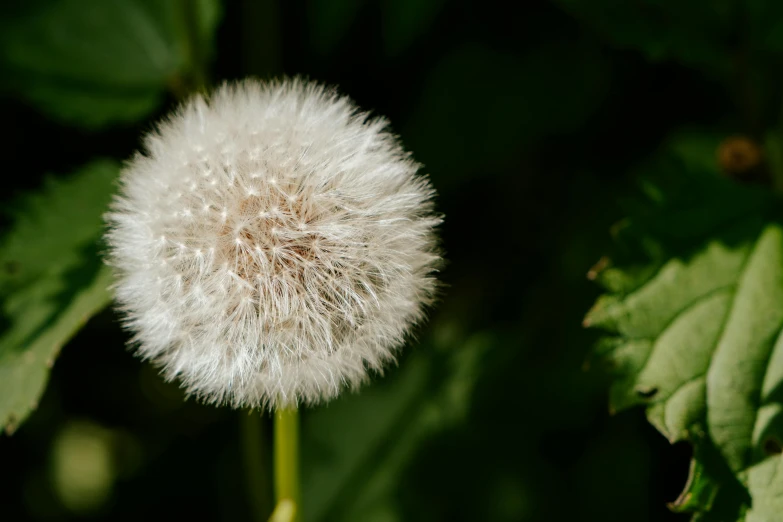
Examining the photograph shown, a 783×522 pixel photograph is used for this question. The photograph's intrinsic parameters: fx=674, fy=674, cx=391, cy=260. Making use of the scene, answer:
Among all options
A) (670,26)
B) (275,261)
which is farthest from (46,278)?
(670,26)

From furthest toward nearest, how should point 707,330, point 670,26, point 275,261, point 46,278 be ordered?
point 670,26 < point 46,278 < point 707,330 < point 275,261

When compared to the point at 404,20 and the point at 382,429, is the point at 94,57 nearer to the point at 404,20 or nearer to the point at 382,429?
the point at 404,20

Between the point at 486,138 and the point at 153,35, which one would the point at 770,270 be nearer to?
the point at 486,138

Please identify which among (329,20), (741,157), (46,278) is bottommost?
(741,157)

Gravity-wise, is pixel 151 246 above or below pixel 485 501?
above

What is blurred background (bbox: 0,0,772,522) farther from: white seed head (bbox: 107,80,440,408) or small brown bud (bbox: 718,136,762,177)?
white seed head (bbox: 107,80,440,408)

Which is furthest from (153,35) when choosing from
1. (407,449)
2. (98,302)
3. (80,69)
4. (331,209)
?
(407,449)

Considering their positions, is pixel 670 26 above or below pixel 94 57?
below
